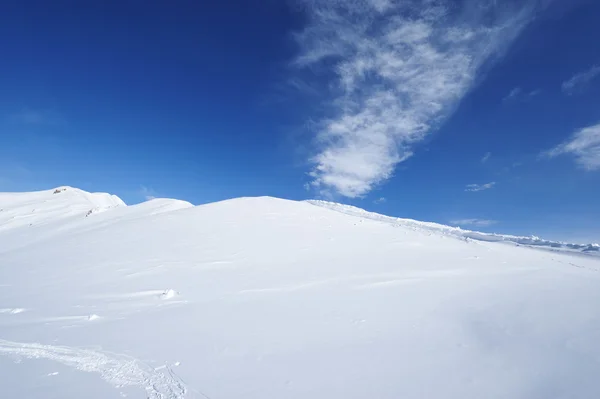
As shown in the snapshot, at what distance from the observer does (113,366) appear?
5117 millimetres

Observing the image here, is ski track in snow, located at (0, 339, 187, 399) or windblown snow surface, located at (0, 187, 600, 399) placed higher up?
windblown snow surface, located at (0, 187, 600, 399)

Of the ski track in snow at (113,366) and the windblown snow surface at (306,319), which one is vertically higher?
the windblown snow surface at (306,319)

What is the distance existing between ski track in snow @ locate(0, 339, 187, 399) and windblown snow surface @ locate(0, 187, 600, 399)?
31 mm

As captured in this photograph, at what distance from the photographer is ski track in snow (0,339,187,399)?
4422 mm

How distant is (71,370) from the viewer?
199 inches

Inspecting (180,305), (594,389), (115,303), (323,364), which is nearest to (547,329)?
(594,389)

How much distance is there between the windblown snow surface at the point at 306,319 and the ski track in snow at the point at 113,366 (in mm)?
31

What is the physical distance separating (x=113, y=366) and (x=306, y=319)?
11.8 ft

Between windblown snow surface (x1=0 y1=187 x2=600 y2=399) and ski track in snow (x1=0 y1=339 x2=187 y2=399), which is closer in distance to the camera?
windblown snow surface (x1=0 y1=187 x2=600 y2=399)

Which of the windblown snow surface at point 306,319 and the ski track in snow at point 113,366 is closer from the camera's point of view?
the windblown snow surface at point 306,319

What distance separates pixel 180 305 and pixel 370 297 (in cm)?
494

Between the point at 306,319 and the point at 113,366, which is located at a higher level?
the point at 306,319

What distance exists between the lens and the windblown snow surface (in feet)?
14.1

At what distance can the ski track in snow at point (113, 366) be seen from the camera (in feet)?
14.5
